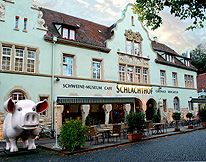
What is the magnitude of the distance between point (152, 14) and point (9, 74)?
10.2 meters

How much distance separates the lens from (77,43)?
1819cm

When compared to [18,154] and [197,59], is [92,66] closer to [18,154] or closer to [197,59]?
[18,154]

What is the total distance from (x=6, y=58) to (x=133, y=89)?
12679 mm

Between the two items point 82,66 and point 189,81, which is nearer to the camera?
point 82,66

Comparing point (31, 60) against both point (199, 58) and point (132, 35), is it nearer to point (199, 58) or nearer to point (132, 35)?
→ point (132, 35)

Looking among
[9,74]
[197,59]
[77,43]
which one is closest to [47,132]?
[9,74]

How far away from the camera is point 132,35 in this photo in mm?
23453

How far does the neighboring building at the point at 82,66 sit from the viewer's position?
49.4 ft

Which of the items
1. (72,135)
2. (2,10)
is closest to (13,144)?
(72,135)

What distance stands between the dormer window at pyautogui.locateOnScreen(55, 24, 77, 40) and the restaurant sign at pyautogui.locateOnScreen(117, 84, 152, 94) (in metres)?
6.58

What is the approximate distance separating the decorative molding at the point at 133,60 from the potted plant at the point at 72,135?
41.8ft

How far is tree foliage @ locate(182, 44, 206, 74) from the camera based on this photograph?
54475 millimetres

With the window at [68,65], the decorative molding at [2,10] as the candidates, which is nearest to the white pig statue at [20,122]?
the window at [68,65]

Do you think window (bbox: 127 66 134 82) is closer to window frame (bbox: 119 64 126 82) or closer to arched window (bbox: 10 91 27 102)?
window frame (bbox: 119 64 126 82)
